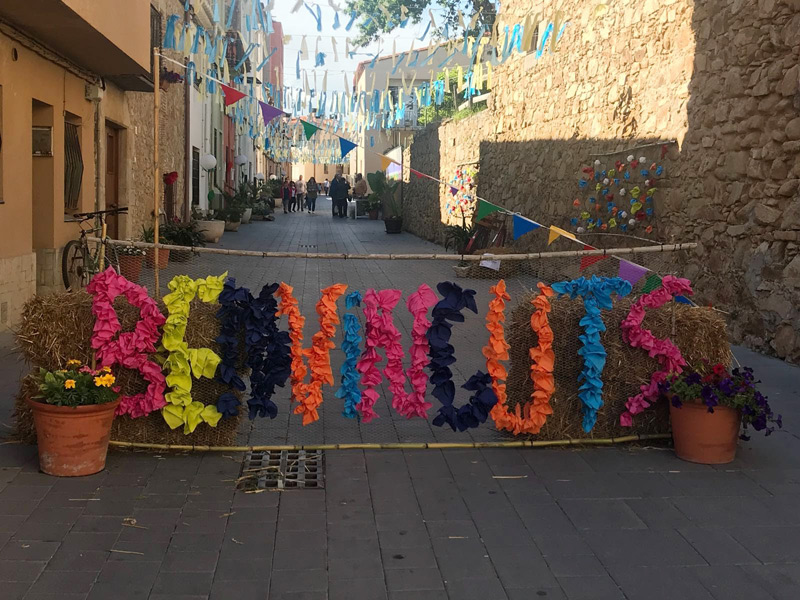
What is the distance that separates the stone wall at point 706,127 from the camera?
8195 millimetres

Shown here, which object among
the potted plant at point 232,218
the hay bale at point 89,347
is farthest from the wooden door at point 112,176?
the potted plant at point 232,218

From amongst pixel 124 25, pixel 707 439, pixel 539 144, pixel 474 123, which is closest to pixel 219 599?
pixel 707 439

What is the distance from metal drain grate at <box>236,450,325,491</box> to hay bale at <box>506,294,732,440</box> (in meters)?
1.37

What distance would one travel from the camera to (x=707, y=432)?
4.98 metres

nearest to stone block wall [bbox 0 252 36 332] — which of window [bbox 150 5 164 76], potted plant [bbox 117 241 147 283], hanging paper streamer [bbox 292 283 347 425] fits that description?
potted plant [bbox 117 241 147 283]

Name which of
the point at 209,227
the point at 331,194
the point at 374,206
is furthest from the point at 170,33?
the point at 331,194

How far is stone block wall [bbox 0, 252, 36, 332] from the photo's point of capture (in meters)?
8.84

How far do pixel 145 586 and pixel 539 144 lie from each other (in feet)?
45.1

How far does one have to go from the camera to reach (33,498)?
13.7 ft

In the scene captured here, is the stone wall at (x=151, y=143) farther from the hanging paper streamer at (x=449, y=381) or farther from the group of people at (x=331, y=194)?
the group of people at (x=331, y=194)

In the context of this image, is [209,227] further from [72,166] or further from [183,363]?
[183,363]

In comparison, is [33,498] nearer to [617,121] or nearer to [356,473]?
[356,473]

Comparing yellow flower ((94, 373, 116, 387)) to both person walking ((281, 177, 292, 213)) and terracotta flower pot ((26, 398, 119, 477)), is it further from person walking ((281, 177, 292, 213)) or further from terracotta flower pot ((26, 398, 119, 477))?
person walking ((281, 177, 292, 213))

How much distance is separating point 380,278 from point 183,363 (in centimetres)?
984
